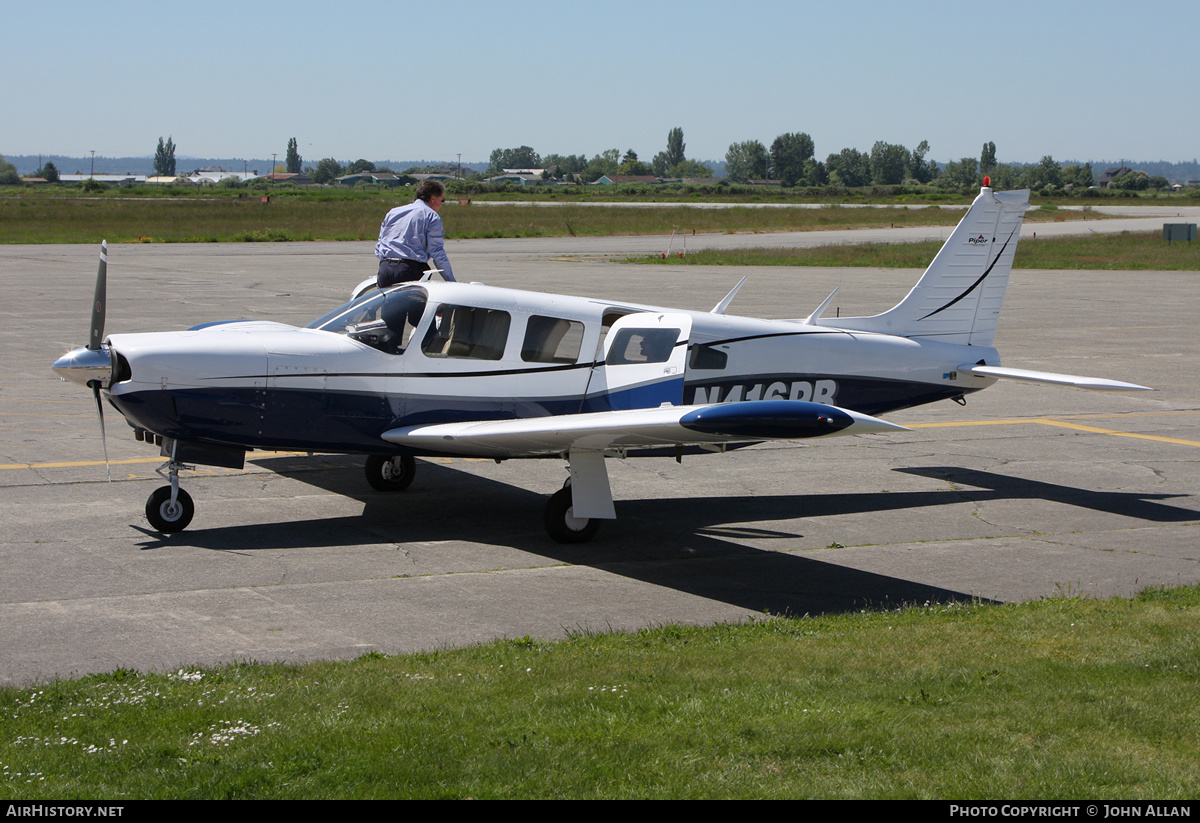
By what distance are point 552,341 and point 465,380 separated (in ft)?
2.74

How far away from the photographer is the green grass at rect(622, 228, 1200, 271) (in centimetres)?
4369

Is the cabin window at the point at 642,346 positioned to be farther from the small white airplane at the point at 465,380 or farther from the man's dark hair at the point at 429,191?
the man's dark hair at the point at 429,191

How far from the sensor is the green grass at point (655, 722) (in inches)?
189

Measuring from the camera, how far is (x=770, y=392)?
10688mm

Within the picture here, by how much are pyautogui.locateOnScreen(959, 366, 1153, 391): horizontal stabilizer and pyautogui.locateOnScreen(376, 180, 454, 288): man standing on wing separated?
544 centimetres

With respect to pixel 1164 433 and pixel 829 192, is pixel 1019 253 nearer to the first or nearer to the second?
pixel 1164 433

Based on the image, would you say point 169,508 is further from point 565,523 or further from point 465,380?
point 565,523

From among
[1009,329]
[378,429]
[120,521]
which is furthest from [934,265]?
[1009,329]

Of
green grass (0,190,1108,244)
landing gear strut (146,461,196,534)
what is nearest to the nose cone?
landing gear strut (146,461,196,534)

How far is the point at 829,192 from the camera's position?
155 metres

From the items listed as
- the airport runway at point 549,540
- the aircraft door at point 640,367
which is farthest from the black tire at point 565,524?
the aircraft door at point 640,367

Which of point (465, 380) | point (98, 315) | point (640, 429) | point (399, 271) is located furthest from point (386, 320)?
point (640, 429)

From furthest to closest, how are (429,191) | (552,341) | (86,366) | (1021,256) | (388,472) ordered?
(1021,256)
(429,191)
(388,472)
(552,341)
(86,366)
